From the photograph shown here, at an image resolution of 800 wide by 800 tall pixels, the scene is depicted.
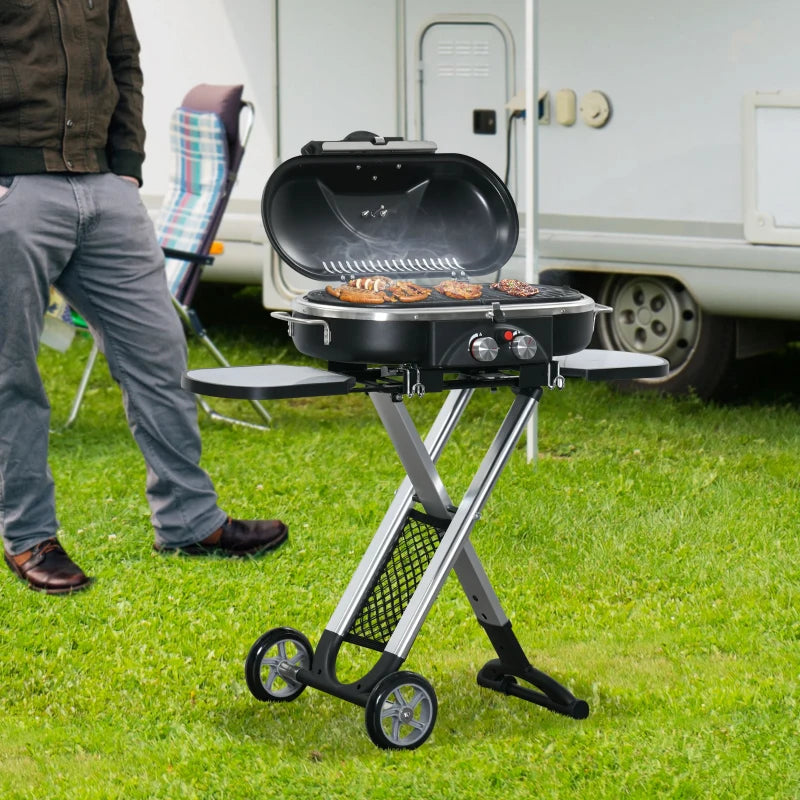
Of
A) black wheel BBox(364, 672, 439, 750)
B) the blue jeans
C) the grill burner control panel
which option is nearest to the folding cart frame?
black wheel BBox(364, 672, 439, 750)

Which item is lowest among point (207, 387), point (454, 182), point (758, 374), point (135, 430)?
point (758, 374)

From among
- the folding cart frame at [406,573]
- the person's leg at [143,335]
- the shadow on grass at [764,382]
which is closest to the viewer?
the folding cart frame at [406,573]

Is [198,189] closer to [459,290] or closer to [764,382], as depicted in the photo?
[764,382]

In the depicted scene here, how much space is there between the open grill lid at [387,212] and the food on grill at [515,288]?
0.22m

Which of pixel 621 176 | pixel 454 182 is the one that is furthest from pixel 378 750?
pixel 621 176

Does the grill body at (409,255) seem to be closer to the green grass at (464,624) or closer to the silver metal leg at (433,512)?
the silver metal leg at (433,512)

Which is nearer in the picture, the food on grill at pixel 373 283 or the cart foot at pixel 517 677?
the food on grill at pixel 373 283

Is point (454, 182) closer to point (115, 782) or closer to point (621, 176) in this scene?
point (115, 782)

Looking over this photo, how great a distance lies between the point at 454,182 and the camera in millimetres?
3863

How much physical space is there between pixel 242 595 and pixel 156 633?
35 cm

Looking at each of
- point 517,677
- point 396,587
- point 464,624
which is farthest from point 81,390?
point 517,677

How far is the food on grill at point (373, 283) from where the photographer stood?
346 cm

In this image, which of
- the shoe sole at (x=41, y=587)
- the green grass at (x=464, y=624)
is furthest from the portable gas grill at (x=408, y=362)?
the shoe sole at (x=41, y=587)

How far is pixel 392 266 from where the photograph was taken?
381 centimetres
